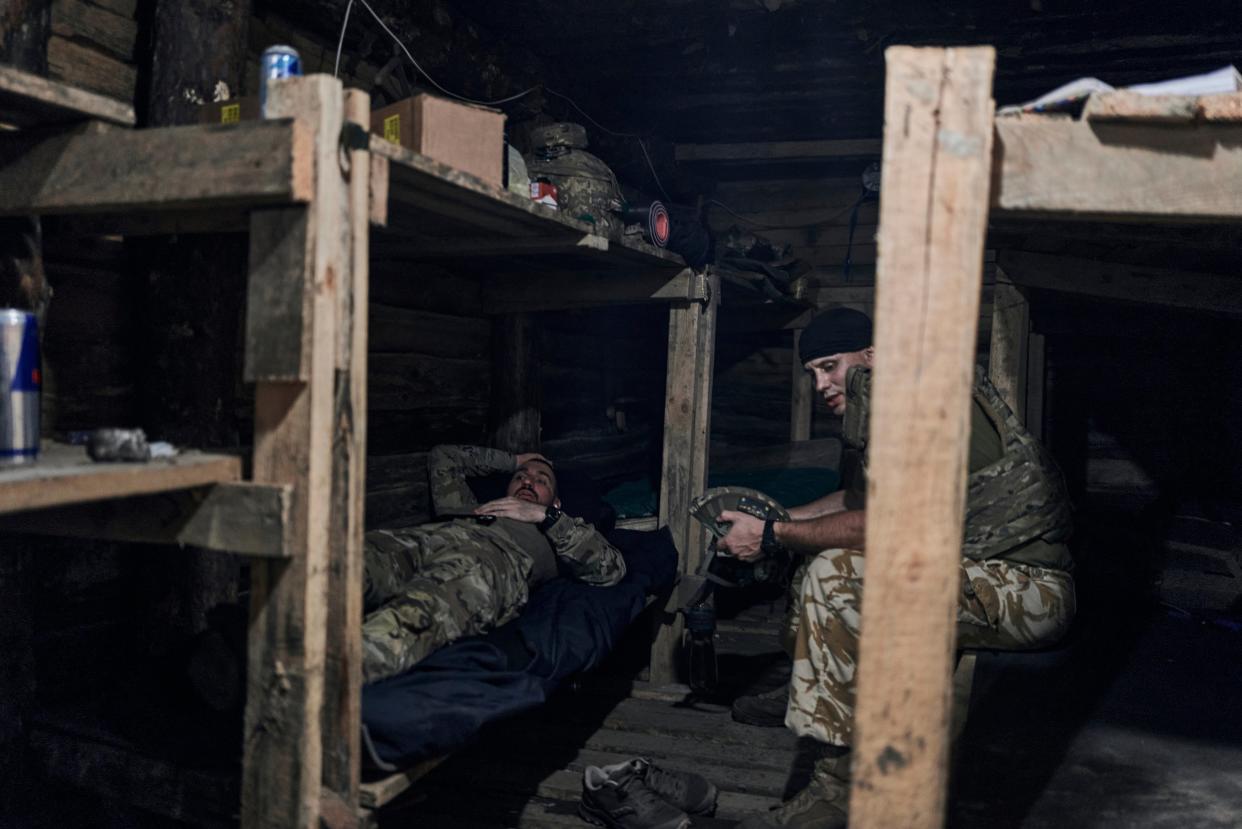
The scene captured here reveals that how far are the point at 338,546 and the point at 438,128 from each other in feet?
4.19

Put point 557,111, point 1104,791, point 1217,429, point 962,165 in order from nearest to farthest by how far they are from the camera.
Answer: point 962,165 < point 1104,791 < point 557,111 < point 1217,429

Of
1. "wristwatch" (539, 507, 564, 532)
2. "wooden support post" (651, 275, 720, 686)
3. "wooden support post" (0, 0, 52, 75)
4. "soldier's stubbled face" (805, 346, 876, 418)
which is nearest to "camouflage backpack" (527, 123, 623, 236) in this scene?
"wooden support post" (651, 275, 720, 686)

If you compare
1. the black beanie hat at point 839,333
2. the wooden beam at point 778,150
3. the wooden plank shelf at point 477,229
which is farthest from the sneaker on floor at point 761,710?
the wooden beam at point 778,150

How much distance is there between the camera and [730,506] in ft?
15.6

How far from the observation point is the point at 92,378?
3.38 metres

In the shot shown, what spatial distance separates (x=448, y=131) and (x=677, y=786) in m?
2.52

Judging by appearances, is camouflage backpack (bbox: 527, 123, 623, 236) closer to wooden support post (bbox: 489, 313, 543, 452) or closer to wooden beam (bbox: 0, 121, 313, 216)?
wooden support post (bbox: 489, 313, 543, 452)

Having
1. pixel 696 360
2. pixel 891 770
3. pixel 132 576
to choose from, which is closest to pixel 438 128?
pixel 132 576

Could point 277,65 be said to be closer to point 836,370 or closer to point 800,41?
point 836,370

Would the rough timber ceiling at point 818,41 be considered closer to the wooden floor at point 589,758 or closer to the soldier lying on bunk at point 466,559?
the soldier lying on bunk at point 466,559

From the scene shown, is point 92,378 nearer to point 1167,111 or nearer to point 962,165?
point 962,165

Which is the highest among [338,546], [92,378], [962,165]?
[962,165]

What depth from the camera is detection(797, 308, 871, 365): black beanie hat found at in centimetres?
433

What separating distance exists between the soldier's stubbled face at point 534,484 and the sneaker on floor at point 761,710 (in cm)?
137
